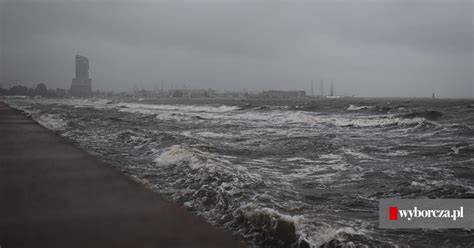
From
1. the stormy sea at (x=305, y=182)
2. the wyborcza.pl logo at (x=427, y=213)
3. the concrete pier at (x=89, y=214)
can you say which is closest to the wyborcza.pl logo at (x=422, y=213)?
the wyborcza.pl logo at (x=427, y=213)

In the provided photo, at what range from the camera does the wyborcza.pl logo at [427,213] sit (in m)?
4.26

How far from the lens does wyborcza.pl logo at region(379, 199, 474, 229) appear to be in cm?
426

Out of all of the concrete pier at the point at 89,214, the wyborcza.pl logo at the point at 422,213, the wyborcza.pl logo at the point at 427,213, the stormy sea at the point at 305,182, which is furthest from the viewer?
the wyborcza.pl logo at the point at 422,213

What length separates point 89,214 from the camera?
4.00 meters

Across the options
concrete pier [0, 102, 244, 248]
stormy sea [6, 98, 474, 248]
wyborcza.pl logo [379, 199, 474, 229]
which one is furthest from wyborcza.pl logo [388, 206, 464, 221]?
concrete pier [0, 102, 244, 248]

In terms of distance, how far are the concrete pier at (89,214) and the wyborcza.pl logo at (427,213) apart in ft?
7.48

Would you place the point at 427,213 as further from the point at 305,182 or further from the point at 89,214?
the point at 89,214

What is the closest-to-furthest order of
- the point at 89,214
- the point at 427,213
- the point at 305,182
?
the point at 89,214, the point at 427,213, the point at 305,182

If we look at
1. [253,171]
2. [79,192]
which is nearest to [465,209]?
[253,171]

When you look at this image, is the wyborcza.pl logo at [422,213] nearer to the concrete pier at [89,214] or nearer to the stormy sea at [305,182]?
the stormy sea at [305,182]

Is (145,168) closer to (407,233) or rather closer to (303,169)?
(303,169)

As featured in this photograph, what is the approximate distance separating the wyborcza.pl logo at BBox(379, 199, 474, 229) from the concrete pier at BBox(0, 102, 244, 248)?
7.48 feet

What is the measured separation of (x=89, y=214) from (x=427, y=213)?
4691mm

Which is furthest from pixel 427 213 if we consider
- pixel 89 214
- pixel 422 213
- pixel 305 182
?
pixel 89 214
